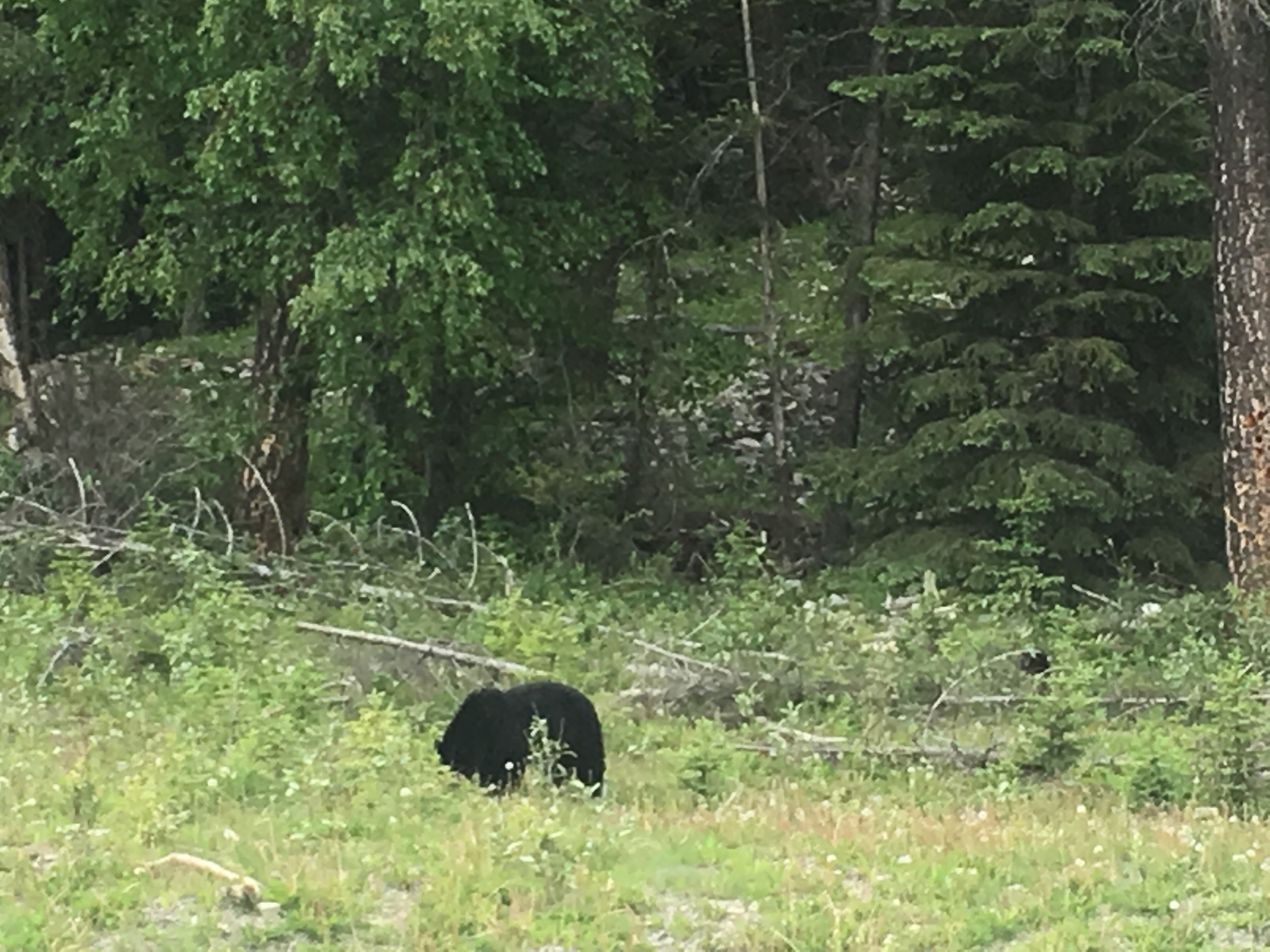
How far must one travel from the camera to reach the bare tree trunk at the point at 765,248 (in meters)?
15.0

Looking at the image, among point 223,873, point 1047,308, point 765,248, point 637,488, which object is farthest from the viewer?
point 637,488

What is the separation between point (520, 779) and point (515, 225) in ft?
22.1

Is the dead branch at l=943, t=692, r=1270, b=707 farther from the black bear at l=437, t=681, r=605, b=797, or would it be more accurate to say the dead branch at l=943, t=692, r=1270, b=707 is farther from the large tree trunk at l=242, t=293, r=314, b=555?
the large tree trunk at l=242, t=293, r=314, b=555

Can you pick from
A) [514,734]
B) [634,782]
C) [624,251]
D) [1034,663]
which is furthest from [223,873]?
[624,251]

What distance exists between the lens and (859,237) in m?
14.9

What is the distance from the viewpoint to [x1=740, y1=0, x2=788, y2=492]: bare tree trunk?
591 inches

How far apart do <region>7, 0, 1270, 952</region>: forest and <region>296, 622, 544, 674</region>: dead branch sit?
0.28 ft

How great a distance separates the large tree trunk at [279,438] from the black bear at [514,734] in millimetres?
6143

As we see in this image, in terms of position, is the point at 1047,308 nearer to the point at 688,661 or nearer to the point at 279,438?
the point at 688,661

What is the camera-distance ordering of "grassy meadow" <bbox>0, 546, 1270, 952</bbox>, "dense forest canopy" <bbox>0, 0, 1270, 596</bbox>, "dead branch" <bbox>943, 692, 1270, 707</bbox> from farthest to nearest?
"dense forest canopy" <bbox>0, 0, 1270, 596</bbox>
"dead branch" <bbox>943, 692, 1270, 707</bbox>
"grassy meadow" <bbox>0, 546, 1270, 952</bbox>

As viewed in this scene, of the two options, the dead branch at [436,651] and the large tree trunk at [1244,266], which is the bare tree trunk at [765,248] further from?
the dead branch at [436,651]

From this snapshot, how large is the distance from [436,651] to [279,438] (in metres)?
4.77

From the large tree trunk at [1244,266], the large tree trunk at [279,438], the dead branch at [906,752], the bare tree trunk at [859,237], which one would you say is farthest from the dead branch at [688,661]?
the bare tree trunk at [859,237]

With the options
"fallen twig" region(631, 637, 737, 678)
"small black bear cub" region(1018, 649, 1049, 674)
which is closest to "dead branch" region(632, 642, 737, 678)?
"fallen twig" region(631, 637, 737, 678)
